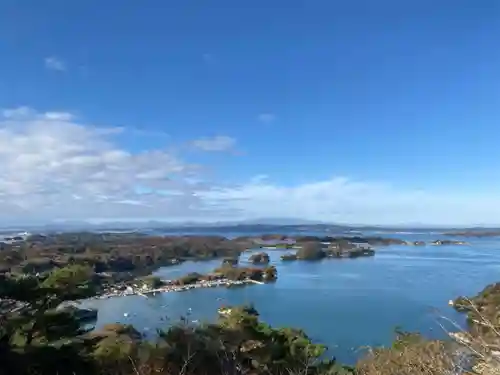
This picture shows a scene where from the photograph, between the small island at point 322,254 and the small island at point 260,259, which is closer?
the small island at point 260,259

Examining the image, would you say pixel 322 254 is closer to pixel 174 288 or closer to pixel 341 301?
pixel 174 288

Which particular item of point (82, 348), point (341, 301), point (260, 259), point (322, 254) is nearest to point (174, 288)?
point (341, 301)

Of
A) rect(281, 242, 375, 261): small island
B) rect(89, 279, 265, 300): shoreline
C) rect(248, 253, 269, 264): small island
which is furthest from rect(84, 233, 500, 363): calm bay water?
rect(281, 242, 375, 261): small island

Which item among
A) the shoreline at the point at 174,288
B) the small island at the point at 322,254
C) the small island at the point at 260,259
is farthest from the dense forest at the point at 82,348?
the small island at the point at 322,254

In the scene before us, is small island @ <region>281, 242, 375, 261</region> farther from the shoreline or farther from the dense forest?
the dense forest

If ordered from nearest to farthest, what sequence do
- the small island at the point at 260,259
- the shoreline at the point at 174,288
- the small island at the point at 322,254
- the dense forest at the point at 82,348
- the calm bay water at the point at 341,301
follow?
the dense forest at the point at 82,348 → the calm bay water at the point at 341,301 → the shoreline at the point at 174,288 → the small island at the point at 260,259 → the small island at the point at 322,254

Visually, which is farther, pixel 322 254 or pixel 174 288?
pixel 322 254

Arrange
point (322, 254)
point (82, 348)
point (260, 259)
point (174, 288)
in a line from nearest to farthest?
point (82, 348)
point (174, 288)
point (260, 259)
point (322, 254)

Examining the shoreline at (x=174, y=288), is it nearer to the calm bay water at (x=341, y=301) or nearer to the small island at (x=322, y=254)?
the calm bay water at (x=341, y=301)

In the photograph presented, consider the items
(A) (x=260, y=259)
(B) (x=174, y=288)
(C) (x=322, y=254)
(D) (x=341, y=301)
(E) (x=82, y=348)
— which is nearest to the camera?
(E) (x=82, y=348)
